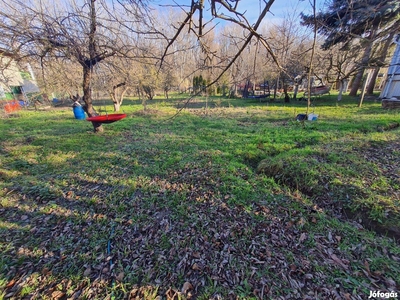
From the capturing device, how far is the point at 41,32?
328 centimetres

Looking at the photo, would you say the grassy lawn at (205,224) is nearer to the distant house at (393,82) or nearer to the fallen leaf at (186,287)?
the fallen leaf at (186,287)

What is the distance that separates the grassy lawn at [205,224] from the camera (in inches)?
66.5

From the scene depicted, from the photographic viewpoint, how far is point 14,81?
550cm

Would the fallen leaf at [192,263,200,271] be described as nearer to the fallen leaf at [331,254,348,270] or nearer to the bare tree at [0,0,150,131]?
the fallen leaf at [331,254,348,270]

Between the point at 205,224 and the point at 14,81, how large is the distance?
24.0 feet

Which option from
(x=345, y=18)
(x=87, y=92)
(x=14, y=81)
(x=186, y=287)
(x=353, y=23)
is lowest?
(x=186, y=287)

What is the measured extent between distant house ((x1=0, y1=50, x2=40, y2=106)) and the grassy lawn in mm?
1908

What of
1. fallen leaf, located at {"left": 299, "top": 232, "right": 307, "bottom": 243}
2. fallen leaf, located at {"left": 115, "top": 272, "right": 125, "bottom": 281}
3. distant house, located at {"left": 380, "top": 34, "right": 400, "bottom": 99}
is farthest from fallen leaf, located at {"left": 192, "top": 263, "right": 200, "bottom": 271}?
distant house, located at {"left": 380, "top": 34, "right": 400, "bottom": 99}

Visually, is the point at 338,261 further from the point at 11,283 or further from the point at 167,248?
the point at 11,283

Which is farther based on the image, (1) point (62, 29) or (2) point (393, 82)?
(2) point (393, 82)

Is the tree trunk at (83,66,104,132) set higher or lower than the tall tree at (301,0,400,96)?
lower

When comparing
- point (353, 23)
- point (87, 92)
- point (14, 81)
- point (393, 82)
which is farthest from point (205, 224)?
point (393, 82)

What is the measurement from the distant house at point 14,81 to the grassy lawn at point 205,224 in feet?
6.26

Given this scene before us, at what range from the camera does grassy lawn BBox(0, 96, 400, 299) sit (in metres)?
1.69
